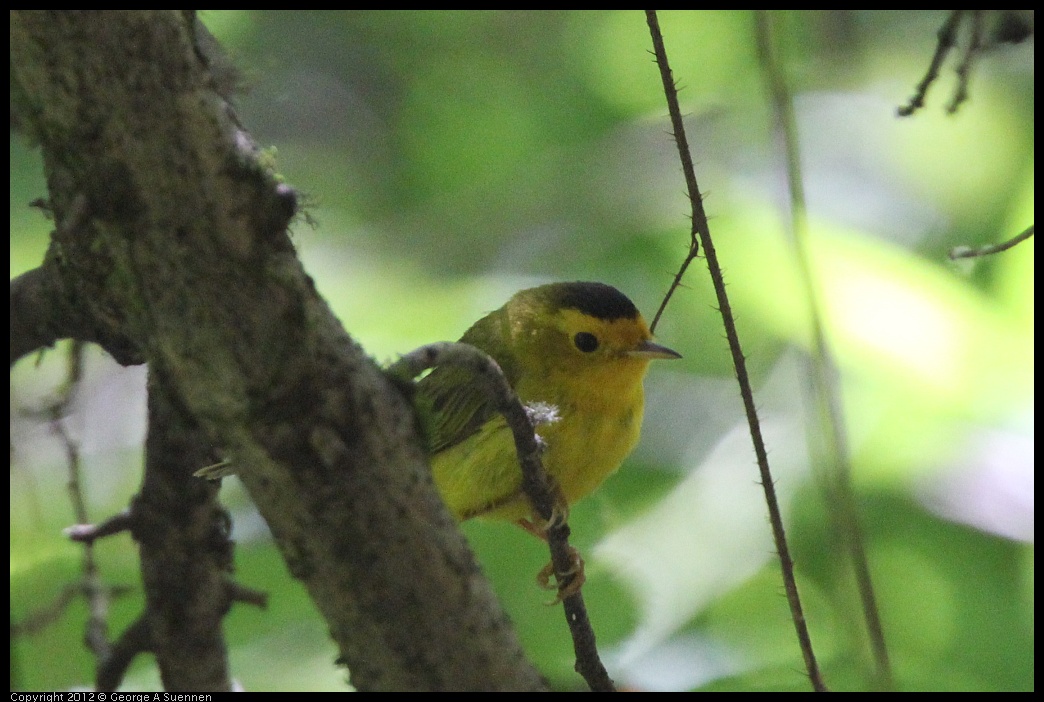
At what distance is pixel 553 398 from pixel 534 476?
1.30 metres

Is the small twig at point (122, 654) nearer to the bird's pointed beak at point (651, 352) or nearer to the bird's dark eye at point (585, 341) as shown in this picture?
the bird's dark eye at point (585, 341)

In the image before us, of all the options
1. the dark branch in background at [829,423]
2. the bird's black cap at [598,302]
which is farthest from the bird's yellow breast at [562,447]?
the dark branch in background at [829,423]

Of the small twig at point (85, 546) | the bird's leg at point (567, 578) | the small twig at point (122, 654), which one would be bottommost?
the bird's leg at point (567, 578)

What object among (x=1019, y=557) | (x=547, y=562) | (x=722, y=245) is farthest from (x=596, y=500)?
(x=1019, y=557)

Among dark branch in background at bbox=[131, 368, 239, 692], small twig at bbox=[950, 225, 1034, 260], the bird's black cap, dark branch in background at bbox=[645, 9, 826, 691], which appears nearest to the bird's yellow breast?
the bird's black cap

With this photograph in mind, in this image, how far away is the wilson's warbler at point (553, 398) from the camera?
315cm

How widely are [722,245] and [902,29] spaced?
7.52 feet

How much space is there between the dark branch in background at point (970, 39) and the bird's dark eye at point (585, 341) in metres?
1.54

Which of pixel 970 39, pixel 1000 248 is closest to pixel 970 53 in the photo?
pixel 970 39

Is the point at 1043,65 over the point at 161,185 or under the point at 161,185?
over

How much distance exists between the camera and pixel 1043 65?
3.71 meters

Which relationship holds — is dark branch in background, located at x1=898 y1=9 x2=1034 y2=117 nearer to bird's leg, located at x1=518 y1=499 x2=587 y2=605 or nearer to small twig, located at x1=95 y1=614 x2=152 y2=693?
bird's leg, located at x1=518 y1=499 x2=587 y2=605

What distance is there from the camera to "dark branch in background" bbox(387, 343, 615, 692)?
1.81 metres
